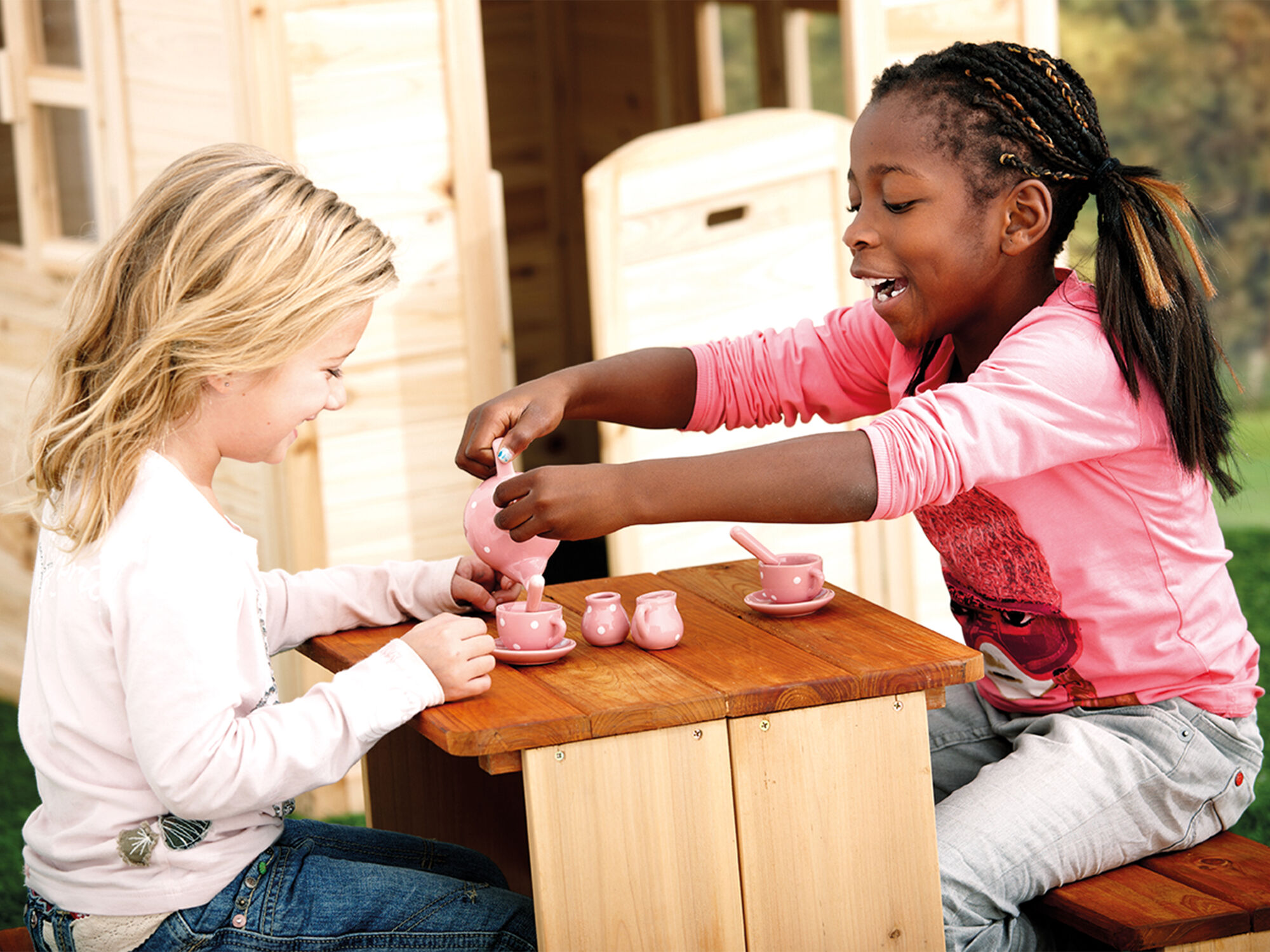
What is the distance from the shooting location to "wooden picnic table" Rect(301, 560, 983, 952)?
1607 mm

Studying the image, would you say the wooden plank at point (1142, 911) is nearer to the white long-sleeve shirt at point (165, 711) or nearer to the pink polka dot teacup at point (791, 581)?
the pink polka dot teacup at point (791, 581)

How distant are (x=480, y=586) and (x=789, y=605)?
42 centimetres

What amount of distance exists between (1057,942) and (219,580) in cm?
118

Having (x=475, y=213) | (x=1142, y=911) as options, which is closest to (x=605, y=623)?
(x=1142, y=911)

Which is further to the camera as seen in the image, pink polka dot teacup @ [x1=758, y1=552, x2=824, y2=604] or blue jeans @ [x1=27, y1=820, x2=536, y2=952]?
pink polka dot teacup @ [x1=758, y1=552, x2=824, y2=604]

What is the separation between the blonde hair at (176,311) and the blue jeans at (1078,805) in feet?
3.30

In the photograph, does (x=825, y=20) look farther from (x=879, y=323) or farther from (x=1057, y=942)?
(x=1057, y=942)

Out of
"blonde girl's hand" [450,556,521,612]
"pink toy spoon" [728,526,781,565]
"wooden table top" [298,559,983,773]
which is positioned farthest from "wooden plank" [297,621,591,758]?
"pink toy spoon" [728,526,781,565]

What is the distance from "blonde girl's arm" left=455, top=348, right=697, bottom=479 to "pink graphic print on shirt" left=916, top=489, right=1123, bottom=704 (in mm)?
486

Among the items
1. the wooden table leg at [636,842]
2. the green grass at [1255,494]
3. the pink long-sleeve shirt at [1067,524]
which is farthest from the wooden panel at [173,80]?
the green grass at [1255,494]

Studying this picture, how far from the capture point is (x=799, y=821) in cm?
170

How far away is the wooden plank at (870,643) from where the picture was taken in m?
1.68

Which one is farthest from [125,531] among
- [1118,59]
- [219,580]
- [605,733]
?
[1118,59]

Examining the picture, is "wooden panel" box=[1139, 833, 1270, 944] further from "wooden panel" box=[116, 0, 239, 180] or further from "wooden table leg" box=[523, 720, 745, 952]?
"wooden panel" box=[116, 0, 239, 180]
